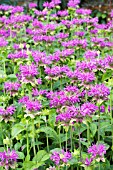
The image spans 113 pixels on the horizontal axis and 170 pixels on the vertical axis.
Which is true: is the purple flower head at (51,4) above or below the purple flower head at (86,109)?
above

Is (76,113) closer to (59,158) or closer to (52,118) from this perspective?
(59,158)

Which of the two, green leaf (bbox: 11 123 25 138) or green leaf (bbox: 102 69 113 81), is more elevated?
green leaf (bbox: 102 69 113 81)

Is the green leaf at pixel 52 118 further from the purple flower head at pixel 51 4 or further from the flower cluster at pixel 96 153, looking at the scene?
the purple flower head at pixel 51 4

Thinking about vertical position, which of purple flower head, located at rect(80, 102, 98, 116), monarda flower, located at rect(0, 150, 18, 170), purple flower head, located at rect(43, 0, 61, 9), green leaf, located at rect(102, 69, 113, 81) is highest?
purple flower head, located at rect(43, 0, 61, 9)

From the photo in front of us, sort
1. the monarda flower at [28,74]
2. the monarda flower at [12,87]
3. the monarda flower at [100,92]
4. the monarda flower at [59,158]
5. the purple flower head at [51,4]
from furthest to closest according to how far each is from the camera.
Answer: the purple flower head at [51,4]
the monarda flower at [12,87]
the monarda flower at [28,74]
the monarda flower at [100,92]
the monarda flower at [59,158]

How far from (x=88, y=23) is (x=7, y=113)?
6.07ft

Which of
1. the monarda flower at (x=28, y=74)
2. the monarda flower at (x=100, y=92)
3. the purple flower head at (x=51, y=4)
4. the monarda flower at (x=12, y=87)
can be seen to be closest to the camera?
the monarda flower at (x=100, y=92)

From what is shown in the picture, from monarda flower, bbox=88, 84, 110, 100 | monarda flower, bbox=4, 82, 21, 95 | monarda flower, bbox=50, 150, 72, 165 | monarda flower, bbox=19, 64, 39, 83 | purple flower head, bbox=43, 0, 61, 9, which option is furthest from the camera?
purple flower head, bbox=43, 0, 61, 9

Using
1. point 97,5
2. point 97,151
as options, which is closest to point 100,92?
point 97,151

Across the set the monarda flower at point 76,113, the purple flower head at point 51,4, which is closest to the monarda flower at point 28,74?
the monarda flower at point 76,113

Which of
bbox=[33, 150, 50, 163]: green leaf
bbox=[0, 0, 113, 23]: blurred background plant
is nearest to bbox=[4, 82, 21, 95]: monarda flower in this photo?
bbox=[33, 150, 50, 163]: green leaf

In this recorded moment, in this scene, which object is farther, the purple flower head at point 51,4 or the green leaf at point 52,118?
the purple flower head at point 51,4

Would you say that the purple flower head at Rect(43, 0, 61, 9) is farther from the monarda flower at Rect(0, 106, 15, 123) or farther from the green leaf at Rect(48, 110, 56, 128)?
the monarda flower at Rect(0, 106, 15, 123)

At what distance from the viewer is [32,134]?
212 cm
